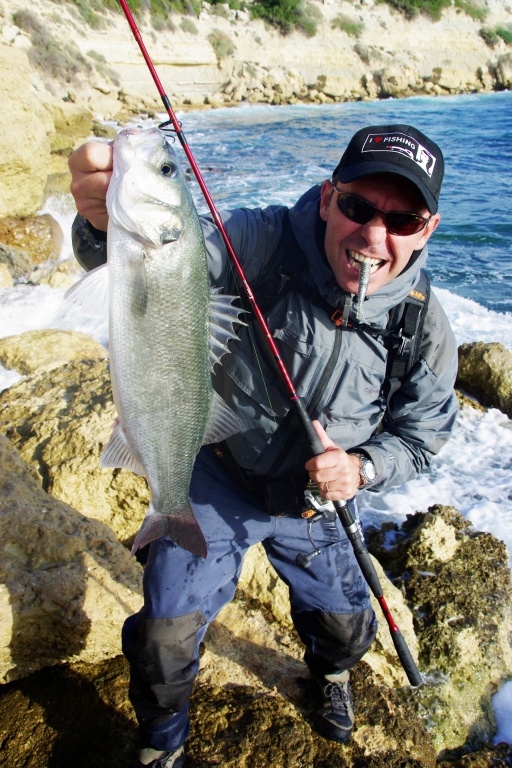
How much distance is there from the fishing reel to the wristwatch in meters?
0.22

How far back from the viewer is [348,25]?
156 ft

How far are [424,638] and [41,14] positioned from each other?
124 feet

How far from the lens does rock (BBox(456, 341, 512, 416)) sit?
275 inches

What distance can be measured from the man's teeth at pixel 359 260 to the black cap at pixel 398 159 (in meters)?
0.34

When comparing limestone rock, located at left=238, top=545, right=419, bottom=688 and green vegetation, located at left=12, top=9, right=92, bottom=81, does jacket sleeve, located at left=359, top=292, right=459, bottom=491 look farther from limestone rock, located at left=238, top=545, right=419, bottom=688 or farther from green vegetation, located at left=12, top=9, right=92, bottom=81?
green vegetation, located at left=12, top=9, right=92, bottom=81

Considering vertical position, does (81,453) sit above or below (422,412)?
below

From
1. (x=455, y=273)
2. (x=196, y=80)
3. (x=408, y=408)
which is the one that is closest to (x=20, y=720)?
(x=408, y=408)

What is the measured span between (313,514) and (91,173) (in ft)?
6.34

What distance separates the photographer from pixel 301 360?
105 inches

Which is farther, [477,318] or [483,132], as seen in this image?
[483,132]

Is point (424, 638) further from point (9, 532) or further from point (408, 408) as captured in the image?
point (9, 532)

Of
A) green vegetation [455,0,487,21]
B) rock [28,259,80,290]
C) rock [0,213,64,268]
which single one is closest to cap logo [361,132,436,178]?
rock [28,259,80,290]

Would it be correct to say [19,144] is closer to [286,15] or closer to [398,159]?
[398,159]

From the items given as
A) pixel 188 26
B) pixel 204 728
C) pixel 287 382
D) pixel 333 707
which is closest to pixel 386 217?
pixel 287 382
